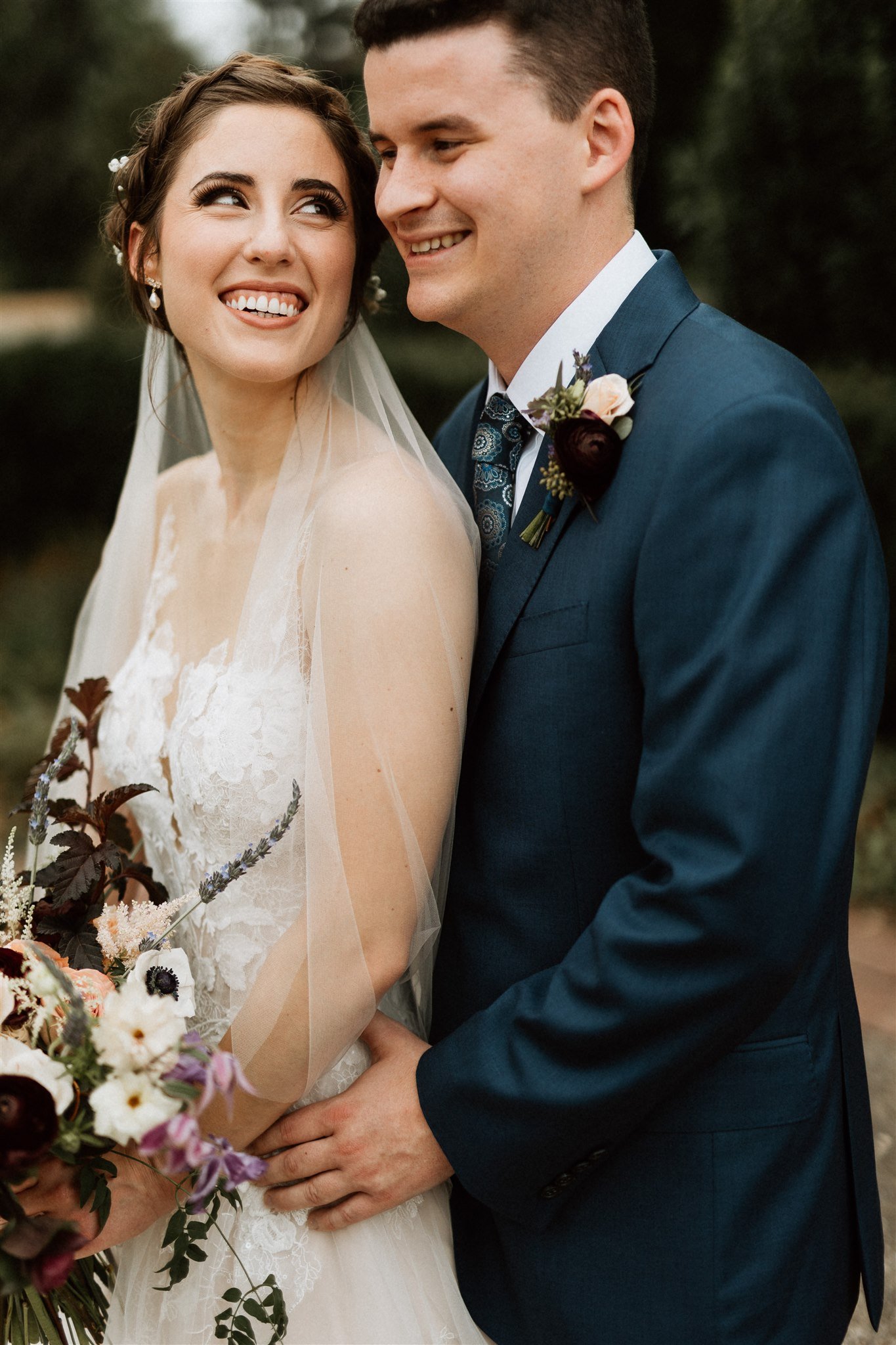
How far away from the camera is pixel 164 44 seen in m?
13.1

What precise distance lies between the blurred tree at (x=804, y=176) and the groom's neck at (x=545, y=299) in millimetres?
3455

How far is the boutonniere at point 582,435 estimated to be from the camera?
170 cm

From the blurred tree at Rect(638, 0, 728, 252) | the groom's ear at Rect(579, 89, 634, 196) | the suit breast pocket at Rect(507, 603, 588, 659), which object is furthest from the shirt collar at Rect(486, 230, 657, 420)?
the blurred tree at Rect(638, 0, 728, 252)

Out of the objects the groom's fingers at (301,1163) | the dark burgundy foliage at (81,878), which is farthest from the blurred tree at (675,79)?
the groom's fingers at (301,1163)

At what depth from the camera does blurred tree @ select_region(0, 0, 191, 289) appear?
66.7ft

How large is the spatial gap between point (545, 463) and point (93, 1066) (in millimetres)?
1108

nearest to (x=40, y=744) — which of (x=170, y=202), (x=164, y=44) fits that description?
(x=170, y=202)

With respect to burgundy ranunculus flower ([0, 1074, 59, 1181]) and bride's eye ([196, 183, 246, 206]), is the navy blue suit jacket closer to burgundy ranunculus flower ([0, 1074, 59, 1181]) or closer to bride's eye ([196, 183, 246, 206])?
burgundy ranunculus flower ([0, 1074, 59, 1181])

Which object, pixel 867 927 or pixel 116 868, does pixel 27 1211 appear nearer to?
Result: pixel 116 868

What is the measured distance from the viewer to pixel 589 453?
1692mm

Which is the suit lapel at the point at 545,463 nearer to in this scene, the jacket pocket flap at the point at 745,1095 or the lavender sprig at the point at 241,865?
the lavender sprig at the point at 241,865

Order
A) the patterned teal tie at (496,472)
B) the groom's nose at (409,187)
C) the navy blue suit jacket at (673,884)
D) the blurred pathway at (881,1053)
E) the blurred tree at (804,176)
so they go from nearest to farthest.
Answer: the navy blue suit jacket at (673,884) → the groom's nose at (409,187) → the patterned teal tie at (496,472) → the blurred pathway at (881,1053) → the blurred tree at (804,176)

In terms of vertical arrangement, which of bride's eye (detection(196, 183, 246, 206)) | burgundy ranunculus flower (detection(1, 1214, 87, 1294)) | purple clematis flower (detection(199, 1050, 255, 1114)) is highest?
bride's eye (detection(196, 183, 246, 206))

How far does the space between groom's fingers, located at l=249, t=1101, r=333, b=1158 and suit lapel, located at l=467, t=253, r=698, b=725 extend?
669 mm
